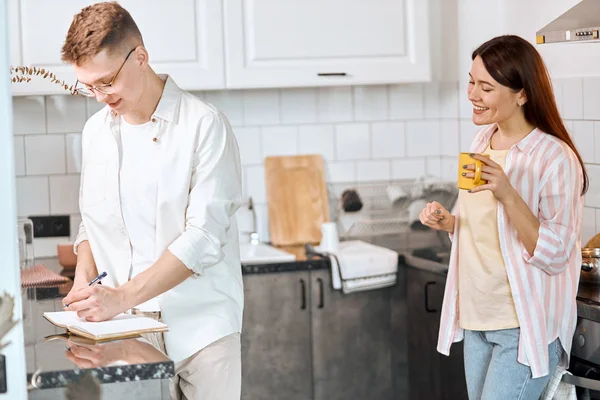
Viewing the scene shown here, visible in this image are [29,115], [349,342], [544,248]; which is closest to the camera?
[544,248]

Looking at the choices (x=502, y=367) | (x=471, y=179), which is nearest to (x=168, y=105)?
(x=471, y=179)

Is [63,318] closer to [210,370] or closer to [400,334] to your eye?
[210,370]

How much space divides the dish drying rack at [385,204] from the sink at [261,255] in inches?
16.0

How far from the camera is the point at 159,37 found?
3738 mm

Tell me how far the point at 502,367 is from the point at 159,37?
6.53 feet

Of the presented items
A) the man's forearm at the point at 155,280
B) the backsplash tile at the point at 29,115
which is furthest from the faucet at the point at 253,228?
the man's forearm at the point at 155,280

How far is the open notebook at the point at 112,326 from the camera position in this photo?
2.10 meters

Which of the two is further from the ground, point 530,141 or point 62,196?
point 530,141

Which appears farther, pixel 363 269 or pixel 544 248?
pixel 363 269

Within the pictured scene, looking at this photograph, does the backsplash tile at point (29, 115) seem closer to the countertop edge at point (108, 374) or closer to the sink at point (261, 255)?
the sink at point (261, 255)

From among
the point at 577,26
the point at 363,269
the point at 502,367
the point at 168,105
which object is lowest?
the point at 502,367

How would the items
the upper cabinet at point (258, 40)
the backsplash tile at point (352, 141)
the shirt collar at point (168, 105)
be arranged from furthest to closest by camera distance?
the backsplash tile at point (352, 141)
the upper cabinet at point (258, 40)
the shirt collar at point (168, 105)

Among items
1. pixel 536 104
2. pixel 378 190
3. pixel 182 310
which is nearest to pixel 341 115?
pixel 378 190

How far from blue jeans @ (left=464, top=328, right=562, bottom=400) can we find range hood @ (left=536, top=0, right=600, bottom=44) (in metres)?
0.89
